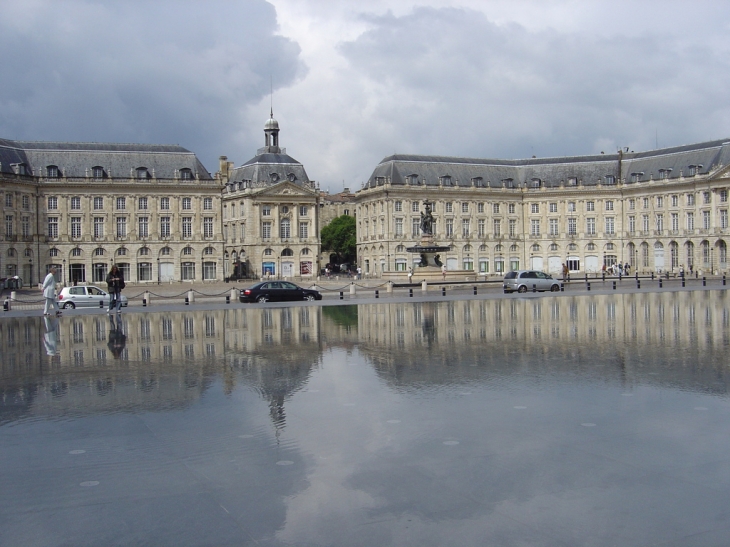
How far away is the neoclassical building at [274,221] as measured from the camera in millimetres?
93750

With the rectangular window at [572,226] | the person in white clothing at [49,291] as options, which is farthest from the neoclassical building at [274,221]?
the person in white clothing at [49,291]

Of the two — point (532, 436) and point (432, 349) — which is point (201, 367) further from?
point (532, 436)

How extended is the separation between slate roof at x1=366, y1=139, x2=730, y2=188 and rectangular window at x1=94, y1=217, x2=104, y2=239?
34.5 meters

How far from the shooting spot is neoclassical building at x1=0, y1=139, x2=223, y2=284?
77.3 meters

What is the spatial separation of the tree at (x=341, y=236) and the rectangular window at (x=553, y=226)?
33.3 meters

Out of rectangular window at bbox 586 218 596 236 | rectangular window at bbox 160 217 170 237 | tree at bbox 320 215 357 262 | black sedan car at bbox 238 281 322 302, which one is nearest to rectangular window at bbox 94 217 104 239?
rectangular window at bbox 160 217 170 237

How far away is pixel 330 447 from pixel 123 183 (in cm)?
7706

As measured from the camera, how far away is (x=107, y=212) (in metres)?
81.6

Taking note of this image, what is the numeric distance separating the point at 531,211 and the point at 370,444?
96654 mm

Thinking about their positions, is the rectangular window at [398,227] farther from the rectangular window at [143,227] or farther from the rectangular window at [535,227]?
the rectangular window at [143,227]

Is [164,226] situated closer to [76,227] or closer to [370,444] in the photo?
[76,227]

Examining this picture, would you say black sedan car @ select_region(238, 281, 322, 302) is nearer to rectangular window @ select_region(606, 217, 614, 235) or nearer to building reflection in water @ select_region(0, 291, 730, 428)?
building reflection in water @ select_region(0, 291, 730, 428)

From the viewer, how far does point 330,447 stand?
30.2 ft

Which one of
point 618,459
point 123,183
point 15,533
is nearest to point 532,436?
point 618,459
